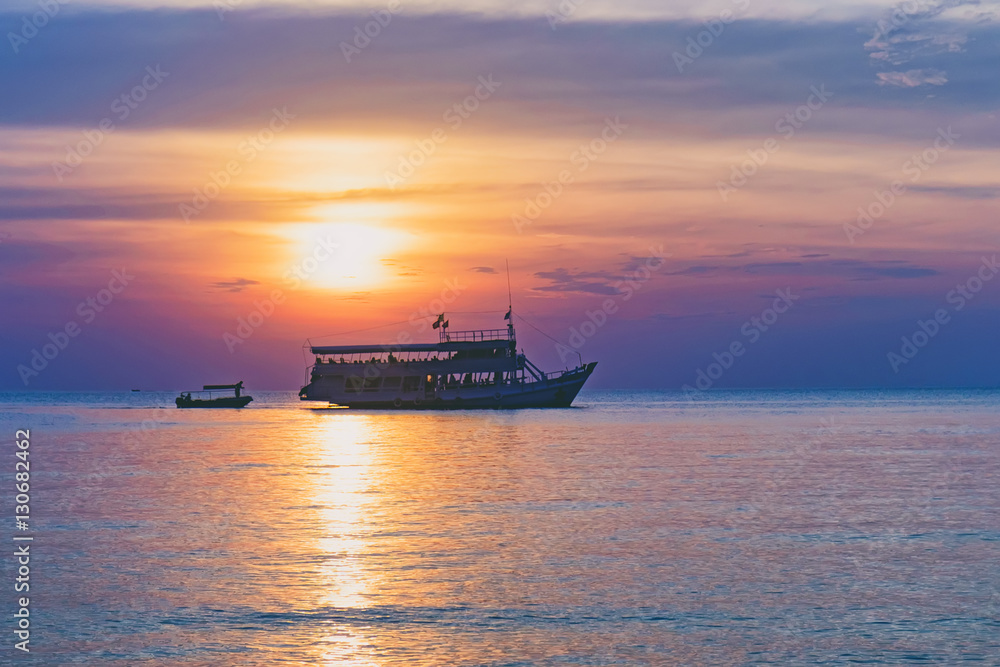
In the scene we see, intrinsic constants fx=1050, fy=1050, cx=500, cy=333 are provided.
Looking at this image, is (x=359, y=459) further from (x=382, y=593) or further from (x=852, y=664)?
(x=852, y=664)

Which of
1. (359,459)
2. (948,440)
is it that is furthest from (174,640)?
(948,440)

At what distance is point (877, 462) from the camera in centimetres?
5256

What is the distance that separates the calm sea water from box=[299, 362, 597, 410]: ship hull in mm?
64456

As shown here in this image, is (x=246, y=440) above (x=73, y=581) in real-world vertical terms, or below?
above

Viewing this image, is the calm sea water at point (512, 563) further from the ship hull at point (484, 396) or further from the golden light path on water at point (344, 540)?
the ship hull at point (484, 396)

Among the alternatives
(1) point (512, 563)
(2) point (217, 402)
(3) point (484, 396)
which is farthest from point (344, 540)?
(2) point (217, 402)

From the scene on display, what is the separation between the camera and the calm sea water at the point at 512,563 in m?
17.4

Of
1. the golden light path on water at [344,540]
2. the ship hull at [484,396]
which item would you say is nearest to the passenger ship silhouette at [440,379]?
the ship hull at [484,396]

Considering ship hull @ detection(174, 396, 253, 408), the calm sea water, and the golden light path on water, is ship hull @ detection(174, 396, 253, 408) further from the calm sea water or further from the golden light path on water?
the calm sea water

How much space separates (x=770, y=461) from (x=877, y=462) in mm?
5198

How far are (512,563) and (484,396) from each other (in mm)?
92413

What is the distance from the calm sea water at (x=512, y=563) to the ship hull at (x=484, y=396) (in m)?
64.5

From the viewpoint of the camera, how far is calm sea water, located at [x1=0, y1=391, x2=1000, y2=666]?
17.4m

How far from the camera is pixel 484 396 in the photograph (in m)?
116
